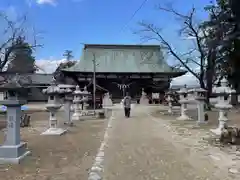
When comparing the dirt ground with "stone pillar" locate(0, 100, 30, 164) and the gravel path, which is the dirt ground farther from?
the gravel path

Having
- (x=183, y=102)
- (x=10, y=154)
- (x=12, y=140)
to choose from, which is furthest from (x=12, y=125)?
(x=183, y=102)

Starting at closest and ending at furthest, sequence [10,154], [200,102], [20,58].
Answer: [10,154]
[200,102]
[20,58]

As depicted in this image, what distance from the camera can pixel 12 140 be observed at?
7465 millimetres

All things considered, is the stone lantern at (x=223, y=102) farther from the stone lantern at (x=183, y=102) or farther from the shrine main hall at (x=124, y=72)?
the shrine main hall at (x=124, y=72)

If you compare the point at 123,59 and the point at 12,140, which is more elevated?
the point at 123,59

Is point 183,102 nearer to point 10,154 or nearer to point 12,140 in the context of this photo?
point 12,140

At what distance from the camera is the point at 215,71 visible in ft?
90.4

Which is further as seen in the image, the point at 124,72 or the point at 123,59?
the point at 123,59

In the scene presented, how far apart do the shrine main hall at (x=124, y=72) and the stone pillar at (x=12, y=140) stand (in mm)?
33970

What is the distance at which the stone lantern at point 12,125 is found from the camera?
289 inches

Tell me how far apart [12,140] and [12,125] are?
38 centimetres

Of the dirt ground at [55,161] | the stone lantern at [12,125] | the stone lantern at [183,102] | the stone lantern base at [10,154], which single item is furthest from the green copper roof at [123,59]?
the stone lantern base at [10,154]

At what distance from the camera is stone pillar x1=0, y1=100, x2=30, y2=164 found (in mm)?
7320

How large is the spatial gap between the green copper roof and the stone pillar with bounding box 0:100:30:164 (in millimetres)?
34738
